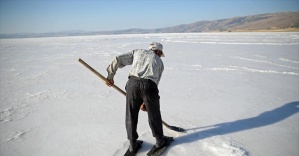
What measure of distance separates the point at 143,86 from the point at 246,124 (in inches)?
77.2

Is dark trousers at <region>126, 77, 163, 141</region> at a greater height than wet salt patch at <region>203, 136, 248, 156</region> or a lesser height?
greater

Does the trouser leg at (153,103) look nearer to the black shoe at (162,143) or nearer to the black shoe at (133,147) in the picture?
the black shoe at (162,143)

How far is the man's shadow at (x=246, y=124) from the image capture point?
9.70 ft

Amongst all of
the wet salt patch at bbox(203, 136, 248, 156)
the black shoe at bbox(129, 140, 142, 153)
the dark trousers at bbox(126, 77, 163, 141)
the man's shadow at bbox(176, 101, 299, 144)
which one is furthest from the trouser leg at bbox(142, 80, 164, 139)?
the wet salt patch at bbox(203, 136, 248, 156)

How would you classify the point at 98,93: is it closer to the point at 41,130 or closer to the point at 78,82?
the point at 78,82

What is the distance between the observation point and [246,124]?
11.0 feet

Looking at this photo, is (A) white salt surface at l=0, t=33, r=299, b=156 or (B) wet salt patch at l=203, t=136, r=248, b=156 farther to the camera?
(A) white salt surface at l=0, t=33, r=299, b=156

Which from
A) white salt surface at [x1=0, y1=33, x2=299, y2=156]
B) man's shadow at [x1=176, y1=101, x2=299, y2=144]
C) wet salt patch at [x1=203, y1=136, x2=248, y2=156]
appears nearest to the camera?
wet salt patch at [x1=203, y1=136, x2=248, y2=156]

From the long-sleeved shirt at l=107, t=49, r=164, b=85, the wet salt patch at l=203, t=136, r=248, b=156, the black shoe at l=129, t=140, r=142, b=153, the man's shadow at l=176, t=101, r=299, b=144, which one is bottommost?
the man's shadow at l=176, t=101, r=299, b=144

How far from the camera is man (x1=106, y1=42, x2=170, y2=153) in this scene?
2.40 m

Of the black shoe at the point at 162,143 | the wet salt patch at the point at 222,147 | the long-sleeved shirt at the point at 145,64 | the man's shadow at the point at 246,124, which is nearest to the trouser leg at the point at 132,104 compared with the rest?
the long-sleeved shirt at the point at 145,64

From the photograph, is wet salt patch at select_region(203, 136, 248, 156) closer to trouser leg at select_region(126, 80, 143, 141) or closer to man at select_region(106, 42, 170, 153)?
man at select_region(106, 42, 170, 153)

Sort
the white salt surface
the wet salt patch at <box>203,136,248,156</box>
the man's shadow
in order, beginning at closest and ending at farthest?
1. the wet salt patch at <box>203,136,248,156</box>
2. the white salt surface
3. the man's shadow

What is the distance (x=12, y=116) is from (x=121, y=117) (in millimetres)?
1941
